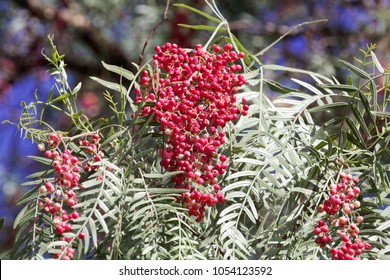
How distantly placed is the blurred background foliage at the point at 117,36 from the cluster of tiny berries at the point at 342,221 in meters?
1.95

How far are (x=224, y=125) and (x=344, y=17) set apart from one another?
2.22 meters

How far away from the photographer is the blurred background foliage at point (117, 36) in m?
2.62

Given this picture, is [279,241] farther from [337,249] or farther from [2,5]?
[2,5]

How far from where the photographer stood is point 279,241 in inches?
24.6

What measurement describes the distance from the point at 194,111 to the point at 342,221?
0.53 ft

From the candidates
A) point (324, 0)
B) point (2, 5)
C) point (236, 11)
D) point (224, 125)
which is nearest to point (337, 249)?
point (224, 125)

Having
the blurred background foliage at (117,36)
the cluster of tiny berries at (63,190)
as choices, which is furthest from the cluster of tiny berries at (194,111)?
the blurred background foliage at (117,36)

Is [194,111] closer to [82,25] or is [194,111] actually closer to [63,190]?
[63,190]

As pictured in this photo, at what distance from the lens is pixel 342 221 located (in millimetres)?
605

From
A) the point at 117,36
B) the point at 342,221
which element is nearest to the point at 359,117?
the point at 342,221

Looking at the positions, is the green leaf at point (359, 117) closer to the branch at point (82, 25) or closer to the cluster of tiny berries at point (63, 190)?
the cluster of tiny berries at point (63, 190)

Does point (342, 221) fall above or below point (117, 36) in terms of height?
below

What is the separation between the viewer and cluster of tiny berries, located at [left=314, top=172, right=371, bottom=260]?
0.60 metres

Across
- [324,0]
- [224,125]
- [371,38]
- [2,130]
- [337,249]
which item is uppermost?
[324,0]
